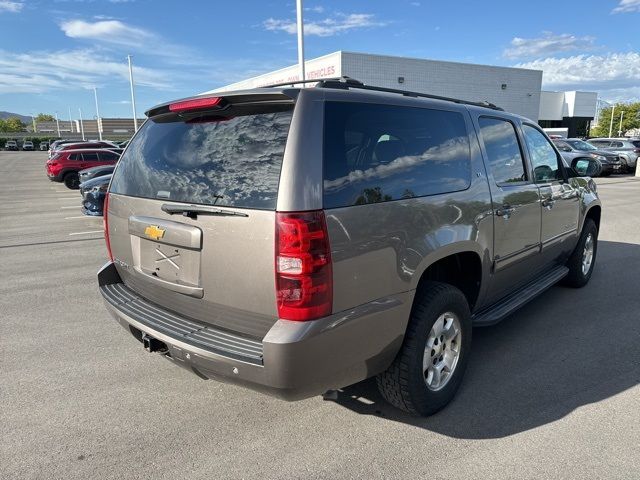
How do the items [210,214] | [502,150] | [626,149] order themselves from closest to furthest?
[210,214], [502,150], [626,149]

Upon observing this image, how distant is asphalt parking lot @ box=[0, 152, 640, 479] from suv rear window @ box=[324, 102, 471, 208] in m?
1.43

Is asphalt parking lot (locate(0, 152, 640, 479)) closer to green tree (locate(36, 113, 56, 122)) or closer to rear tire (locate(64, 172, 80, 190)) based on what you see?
rear tire (locate(64, 172, 80, 190))

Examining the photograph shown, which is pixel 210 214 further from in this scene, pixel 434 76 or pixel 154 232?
pixel 434 76

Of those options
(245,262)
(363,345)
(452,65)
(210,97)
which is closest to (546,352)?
(363,345)

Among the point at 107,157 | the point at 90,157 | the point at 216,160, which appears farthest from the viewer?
the point at 107,157

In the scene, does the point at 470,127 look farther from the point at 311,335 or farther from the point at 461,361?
the point at 311,335

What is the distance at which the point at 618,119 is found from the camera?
91125 millimetres

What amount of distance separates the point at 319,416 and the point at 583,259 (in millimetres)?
3989

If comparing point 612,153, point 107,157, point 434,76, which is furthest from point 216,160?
point 434,76

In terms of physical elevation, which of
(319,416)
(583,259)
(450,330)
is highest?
(450,330)

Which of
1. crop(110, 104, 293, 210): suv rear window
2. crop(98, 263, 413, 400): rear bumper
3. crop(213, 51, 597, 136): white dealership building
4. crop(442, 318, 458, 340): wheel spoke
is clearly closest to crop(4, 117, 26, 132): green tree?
crop(213, 51, 597, 136): white dealership building

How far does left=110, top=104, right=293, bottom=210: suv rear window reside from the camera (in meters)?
2.30

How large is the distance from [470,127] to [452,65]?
41653 mm

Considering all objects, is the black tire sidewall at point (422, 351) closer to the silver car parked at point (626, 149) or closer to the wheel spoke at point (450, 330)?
the wheel spoke at point (450, 330)
